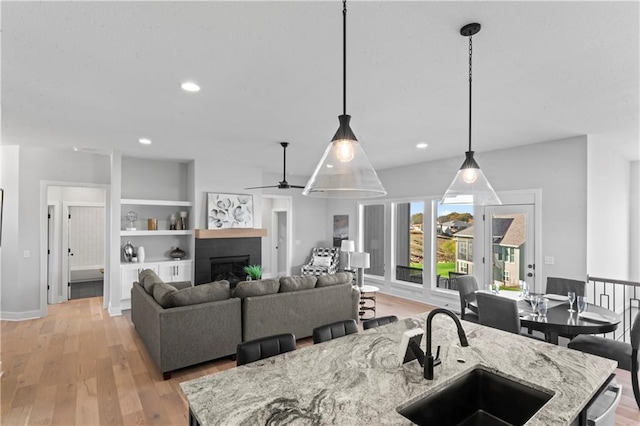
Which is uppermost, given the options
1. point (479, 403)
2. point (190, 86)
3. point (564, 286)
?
point (190, 86)

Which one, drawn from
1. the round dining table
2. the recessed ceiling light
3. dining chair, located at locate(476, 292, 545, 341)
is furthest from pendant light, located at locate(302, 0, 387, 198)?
the round dining table

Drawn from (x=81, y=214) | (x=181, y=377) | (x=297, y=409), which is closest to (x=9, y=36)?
(x=297, y=409)

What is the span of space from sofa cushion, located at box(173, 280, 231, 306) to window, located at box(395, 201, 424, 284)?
4.25m

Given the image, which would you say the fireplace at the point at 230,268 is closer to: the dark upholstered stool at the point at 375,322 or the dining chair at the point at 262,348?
the dark upholstered stool at the point at 375,322

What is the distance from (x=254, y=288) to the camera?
3859mm

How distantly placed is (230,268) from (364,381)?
559 centimetres

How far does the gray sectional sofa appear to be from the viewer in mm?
3305

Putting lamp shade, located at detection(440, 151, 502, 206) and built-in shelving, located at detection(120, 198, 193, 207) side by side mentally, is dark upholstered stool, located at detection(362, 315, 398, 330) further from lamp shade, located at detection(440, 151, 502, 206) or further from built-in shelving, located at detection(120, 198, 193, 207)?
built-in shelving, located at detection(120, 198, 193, 207)

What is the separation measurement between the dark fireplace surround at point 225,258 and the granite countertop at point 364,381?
15.9 ft

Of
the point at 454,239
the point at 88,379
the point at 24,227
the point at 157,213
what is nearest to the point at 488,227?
the point at 454,239

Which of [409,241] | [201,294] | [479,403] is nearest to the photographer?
[479,403]

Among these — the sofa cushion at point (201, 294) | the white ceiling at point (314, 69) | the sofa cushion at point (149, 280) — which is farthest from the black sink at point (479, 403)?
the sofa cushion at point (149, 280)

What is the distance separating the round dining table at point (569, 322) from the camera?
8.85ft

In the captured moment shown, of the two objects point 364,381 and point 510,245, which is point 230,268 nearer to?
point 510,245
